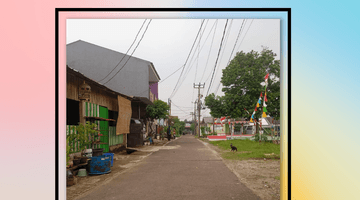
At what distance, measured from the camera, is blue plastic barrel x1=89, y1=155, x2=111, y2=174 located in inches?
305

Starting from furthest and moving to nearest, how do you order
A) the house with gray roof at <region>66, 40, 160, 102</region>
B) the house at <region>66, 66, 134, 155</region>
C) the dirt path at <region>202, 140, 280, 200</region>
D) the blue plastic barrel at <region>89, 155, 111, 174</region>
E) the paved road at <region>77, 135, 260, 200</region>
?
the house with gray roof at <region>66, 40, 160, 102</region> < the house at <region>66, 66, 134, 155</region> < the blue plastic barrel at <region>89, 155, 111, 174</region> < the dirt path at <region>202, 140, 280, 200</region> < the paved road at <region>77, 135, 260, 200</region>

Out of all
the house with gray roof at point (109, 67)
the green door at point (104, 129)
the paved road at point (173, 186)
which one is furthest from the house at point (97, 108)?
the house with gray roof at point (109, 67)

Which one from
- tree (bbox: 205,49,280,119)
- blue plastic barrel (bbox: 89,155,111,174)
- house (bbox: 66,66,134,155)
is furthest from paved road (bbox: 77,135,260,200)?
tree (bbox: 205,49,280,119)

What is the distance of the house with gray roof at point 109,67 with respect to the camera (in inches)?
715

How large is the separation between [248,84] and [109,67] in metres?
11.3

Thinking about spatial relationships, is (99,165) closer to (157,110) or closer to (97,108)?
(97,108)

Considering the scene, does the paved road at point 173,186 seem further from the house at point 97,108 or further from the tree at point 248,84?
the tree at point 248,84

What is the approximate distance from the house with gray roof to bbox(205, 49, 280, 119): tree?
7260mm

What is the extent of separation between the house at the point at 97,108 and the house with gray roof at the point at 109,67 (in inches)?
135

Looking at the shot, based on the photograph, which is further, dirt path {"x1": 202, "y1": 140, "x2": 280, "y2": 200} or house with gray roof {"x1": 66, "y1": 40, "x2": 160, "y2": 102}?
house with gray roof {"x1": 66, "y1": 40, "x2": 160, "y2": 102}

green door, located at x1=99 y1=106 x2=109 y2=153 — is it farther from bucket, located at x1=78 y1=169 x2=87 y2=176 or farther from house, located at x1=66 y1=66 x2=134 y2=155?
bucket, located at x1=78 y1=169 x2=87 y2=176

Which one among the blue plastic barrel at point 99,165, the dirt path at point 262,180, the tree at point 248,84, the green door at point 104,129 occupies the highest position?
the tree at point 248,84

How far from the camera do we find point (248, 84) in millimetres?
20859
